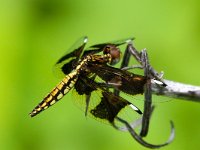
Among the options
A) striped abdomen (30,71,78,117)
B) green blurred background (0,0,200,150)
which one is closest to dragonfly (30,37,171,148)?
striped abdomen (30,71,78,117)

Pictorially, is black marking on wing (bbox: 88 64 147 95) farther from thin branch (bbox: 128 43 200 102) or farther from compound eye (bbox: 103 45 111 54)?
thin branch (bbox: 128 43 200 102)

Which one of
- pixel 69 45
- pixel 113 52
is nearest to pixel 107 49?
pixel 113 52

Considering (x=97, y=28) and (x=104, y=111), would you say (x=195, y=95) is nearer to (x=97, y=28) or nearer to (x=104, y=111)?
(x=104, y=111)

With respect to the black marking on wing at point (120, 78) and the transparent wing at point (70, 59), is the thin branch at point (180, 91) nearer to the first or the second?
the black marking on wing at point (120, 78)

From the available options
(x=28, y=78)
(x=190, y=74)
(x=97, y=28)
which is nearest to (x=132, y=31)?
(x=97, y=28)

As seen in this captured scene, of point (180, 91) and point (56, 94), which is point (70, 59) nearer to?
point (56, 94)

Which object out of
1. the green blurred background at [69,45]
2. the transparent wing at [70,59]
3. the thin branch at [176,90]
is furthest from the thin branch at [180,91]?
the green blurred background at [69,45]

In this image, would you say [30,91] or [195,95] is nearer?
[195,95]
